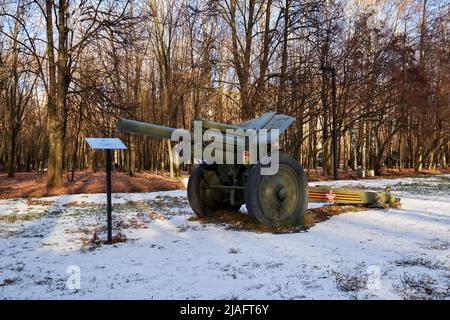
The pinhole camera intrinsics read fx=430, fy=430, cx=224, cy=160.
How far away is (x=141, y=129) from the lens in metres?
7.20

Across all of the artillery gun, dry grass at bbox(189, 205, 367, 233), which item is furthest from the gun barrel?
dry grass at bbox(189, 205, 367, 233)

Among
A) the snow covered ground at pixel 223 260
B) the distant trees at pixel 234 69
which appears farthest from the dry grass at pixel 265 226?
the distant trees at pixel 234 69

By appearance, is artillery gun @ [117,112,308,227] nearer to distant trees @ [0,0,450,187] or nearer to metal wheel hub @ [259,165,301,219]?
metal wheel hub @ [259,165,301,219]

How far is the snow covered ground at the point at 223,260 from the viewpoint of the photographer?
4.30 meters

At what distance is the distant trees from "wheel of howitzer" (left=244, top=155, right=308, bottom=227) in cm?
962

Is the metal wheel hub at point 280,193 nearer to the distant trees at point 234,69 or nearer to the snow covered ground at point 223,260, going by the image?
the snow covered ground at point 223,260

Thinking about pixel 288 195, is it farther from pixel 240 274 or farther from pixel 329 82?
pixel 329 82

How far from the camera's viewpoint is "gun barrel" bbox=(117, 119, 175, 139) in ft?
23.0

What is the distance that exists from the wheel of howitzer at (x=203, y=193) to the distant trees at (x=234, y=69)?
8106 mm

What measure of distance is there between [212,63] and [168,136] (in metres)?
13.2

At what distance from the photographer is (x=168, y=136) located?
765 centimetres
